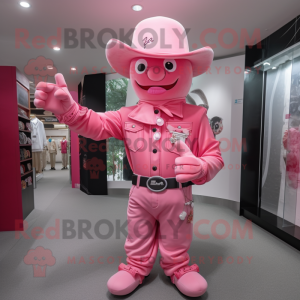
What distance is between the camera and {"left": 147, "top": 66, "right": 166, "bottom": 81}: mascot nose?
151cm

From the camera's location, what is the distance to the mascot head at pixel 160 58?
1.51 m

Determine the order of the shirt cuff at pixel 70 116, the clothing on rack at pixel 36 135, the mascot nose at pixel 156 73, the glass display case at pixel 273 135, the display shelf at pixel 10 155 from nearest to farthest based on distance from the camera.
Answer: the shirt cuff at pixel 70 116 < the mascot nose at pixel 156 73 < the glass display case at pixel 273 135 < the display shelf at pixel 10 155 < the clothing on rack at pixel 36 135

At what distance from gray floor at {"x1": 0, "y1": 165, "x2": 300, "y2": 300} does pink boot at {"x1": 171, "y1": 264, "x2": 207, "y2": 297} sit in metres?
0.12

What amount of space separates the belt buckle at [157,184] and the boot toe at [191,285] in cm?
65

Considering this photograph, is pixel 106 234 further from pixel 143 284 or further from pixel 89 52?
pixel 89 52

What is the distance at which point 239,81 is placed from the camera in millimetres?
3494

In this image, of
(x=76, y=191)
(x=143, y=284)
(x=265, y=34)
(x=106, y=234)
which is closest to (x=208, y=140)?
(x=143, y=284)

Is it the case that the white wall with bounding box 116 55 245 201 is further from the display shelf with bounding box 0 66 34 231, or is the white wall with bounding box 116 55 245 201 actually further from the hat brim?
the display shelf with bounding box 0 66 34 231

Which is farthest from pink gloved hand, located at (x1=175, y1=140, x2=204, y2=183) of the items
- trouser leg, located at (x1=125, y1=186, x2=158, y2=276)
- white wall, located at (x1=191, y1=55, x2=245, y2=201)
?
white wall, located at (x1=191, y1=55, x2=245, y2=201)

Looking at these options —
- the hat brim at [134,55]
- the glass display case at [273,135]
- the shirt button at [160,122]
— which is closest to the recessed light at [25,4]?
the hat brim at [134,55]

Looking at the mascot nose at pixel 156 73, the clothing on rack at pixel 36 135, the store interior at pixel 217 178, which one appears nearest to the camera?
the mascot nose at pixel 156 73

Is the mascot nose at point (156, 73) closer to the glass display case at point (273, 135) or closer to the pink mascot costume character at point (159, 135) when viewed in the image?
the pink mascot costume character at point (159, 135)

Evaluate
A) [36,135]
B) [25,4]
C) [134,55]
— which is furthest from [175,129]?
[36,135]

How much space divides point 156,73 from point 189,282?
1.43m
